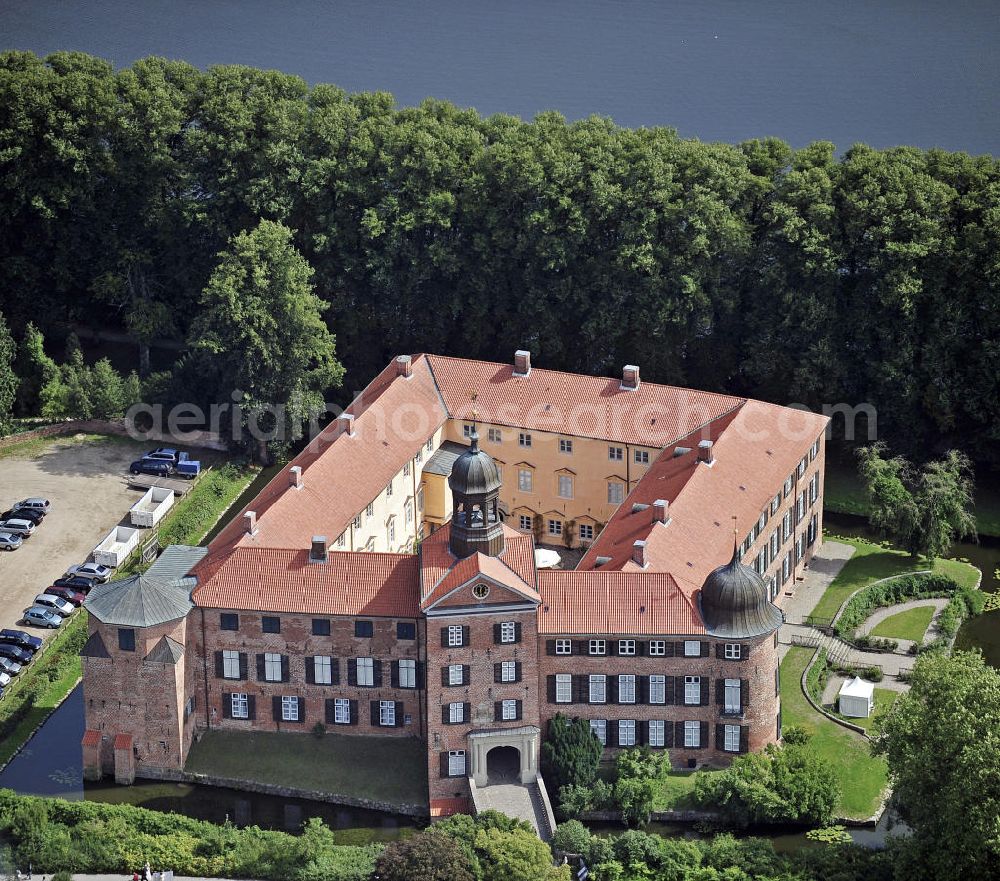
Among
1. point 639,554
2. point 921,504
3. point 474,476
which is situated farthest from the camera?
point 921,504

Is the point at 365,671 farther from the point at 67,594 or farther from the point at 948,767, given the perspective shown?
the point at 948,767

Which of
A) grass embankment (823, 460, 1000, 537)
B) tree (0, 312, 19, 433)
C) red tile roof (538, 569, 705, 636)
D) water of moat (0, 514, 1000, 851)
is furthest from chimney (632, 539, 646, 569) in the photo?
tree (0, 312, 19, 433)

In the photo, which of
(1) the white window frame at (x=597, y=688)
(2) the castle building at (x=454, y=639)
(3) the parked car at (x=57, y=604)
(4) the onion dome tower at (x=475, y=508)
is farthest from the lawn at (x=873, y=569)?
(3) the parked car at (x=57, y=604)

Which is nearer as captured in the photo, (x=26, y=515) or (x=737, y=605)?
(x=737, y=605)

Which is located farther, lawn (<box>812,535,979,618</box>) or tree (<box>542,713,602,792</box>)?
Result: lawn (<box>812,535,979,618</box>)

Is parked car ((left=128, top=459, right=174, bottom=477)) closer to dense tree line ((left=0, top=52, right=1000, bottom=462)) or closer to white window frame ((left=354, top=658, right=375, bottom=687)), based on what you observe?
dense tree line ((left=0, top=52, right=1000, bottom=462))

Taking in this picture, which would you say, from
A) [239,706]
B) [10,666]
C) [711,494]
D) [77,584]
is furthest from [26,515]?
[711,494]
